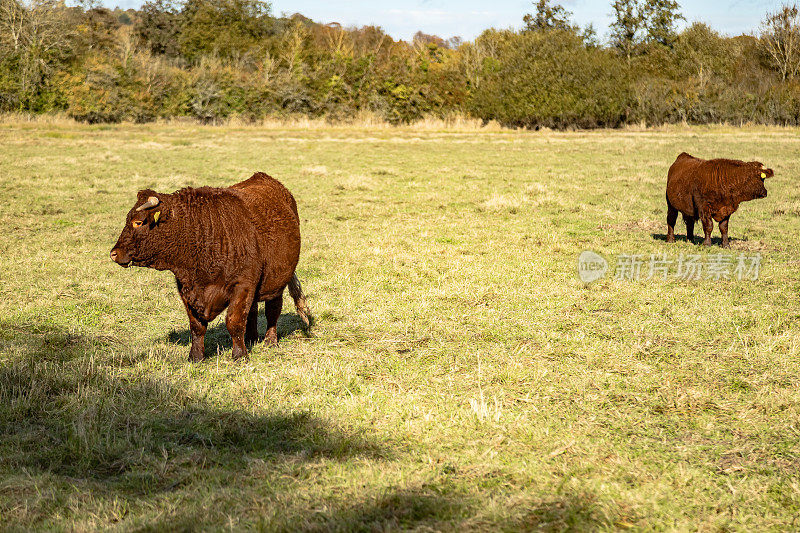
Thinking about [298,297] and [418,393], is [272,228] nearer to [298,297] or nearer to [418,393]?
[298,297]

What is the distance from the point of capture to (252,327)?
Answer: 295 inches

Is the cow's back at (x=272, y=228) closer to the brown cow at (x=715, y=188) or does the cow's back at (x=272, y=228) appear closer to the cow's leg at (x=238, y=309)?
the cow's leg at (x=238, y=309)

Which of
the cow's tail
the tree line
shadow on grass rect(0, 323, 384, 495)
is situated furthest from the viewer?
the tree line

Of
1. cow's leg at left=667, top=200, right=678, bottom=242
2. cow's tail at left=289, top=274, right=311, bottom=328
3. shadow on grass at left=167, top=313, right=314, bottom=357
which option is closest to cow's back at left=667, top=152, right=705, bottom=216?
cow's leg at left=667, top=200, right=678, bottom=242

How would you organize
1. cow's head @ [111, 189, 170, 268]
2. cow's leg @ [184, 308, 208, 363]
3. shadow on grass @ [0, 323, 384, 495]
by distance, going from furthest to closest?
1. cow's leg @ [184, 308, 208, 363]
2. cow's head @ [111, 189, 170, 268]
3. shadow on grass @ [0, 323, 384, 495]

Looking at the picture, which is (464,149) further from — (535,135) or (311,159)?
(535,135)

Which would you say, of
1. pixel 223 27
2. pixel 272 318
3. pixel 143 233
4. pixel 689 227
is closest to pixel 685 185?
pixel 689 227

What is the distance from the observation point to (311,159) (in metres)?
28.0

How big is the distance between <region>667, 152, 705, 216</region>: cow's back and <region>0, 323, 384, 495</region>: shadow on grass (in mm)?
9436

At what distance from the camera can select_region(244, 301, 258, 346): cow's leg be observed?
7.34 metres

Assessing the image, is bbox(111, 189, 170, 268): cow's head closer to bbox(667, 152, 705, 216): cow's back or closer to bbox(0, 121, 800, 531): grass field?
bbox(0, 121, 800, 531): grass field

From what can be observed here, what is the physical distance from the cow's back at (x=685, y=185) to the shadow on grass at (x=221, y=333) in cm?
757

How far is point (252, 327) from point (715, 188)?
8651mm

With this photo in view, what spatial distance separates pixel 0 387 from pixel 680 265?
935cm
